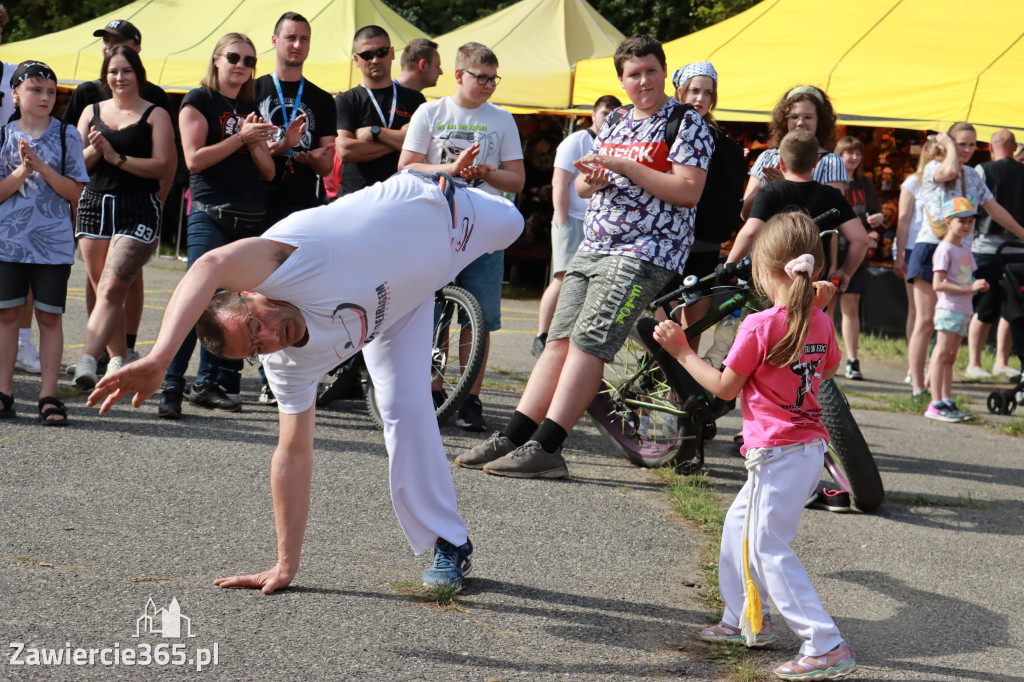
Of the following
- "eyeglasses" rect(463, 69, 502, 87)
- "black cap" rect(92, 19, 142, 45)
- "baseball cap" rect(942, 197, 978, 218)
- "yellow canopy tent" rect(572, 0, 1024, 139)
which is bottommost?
"baseball cap" rect(942, 197, 978, 218)

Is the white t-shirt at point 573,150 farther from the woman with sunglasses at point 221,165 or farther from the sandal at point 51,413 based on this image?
the sandal at point 51,413

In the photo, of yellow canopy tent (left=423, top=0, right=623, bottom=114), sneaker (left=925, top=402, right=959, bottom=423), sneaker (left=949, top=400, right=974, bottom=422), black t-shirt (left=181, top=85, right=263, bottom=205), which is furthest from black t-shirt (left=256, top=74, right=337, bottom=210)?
yellow canopy tent (left=423, top=0, right=623, bottom=114)

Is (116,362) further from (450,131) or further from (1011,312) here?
(1011,312)

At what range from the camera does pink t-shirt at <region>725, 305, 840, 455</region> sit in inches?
137

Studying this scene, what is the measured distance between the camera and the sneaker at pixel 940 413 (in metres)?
7.98

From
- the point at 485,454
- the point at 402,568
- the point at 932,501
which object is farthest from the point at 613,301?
the point at 932,501

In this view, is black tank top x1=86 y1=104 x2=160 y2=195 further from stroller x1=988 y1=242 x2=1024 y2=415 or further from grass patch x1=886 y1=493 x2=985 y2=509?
stroller x1=988 y1=242 x2=1024 y2=415

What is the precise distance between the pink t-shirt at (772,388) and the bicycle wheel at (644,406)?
6.65ft

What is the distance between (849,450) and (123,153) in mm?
4540

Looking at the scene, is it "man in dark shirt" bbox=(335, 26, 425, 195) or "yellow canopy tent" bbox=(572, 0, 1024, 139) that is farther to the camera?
"yellow canopy tent" bbox=(572, 0, 1024, 139)

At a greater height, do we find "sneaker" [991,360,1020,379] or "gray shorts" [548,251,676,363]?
"gray shorts" [548,251,676,363]

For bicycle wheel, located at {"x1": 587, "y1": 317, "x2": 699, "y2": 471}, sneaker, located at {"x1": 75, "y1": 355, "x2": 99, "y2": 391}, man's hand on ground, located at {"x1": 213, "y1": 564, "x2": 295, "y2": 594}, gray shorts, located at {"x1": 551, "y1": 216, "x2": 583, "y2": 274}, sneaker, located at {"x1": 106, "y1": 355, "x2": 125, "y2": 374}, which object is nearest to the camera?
man's hand on ground, located at {"x1": 213, "y1": 564, "x2": 295, "y2": 594}

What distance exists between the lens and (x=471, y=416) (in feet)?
20.9

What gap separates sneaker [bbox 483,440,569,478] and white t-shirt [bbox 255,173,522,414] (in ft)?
5.32
